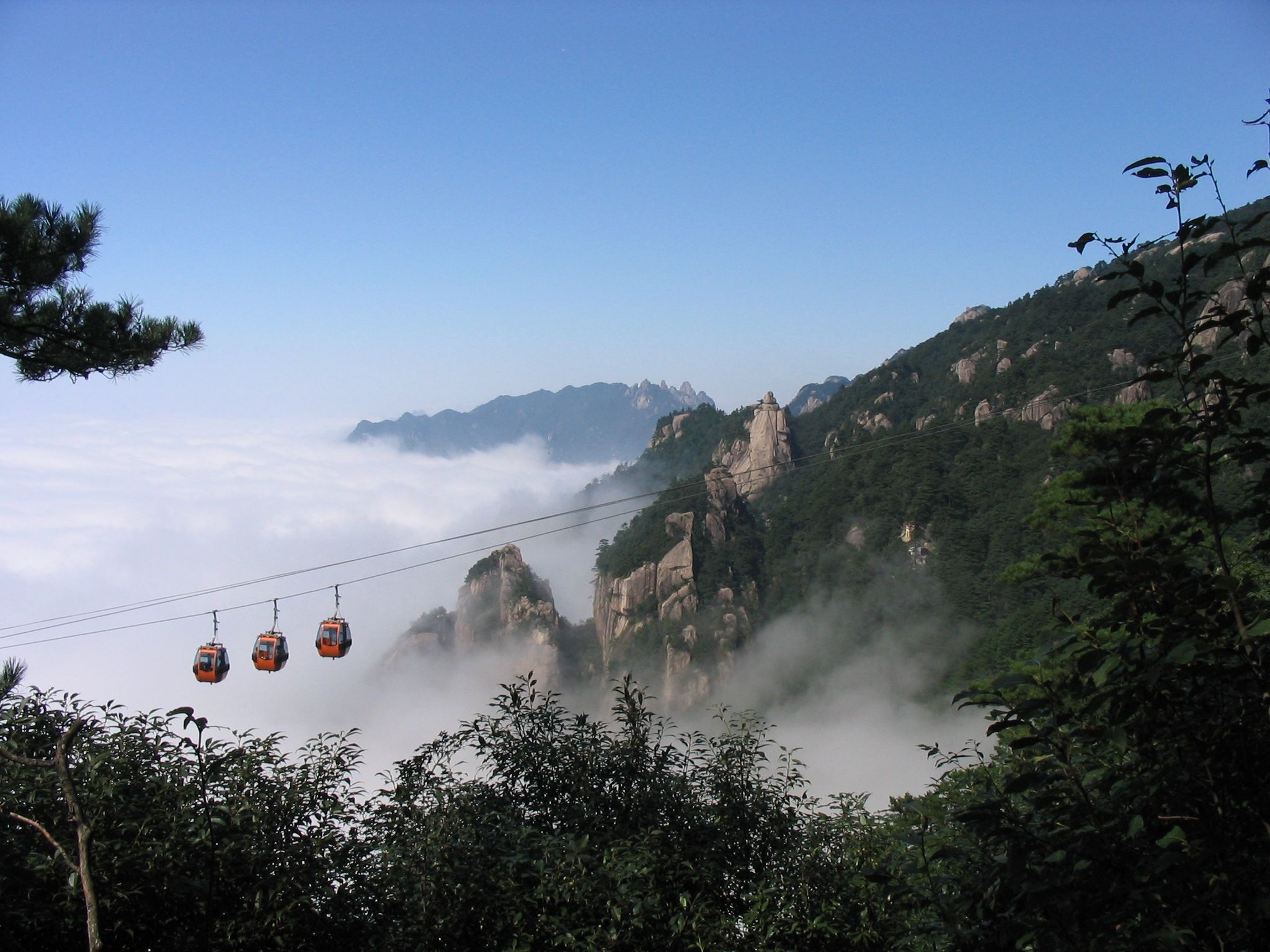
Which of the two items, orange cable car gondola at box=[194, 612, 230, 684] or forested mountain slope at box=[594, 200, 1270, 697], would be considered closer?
orange cable car gondola at box=[194, 612, 230, 684]

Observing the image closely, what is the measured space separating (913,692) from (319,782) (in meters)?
52.1

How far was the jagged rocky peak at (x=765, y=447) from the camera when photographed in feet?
273

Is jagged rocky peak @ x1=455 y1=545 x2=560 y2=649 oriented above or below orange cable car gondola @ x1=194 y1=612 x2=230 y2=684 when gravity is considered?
below

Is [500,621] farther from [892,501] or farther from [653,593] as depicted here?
[892,501]

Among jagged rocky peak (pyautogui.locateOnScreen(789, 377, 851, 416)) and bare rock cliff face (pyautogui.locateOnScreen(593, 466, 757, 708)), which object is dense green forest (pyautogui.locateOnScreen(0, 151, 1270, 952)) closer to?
bare rock cliff face (pyautogui.locateOnScreen(593, 466, 757, 708))

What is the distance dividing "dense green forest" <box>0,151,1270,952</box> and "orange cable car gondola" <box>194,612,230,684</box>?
434 inches

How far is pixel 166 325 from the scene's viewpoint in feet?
32.1

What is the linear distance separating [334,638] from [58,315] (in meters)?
8.99

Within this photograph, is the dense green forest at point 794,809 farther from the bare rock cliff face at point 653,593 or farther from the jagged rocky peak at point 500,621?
the jagged rocky peak at point 500,621

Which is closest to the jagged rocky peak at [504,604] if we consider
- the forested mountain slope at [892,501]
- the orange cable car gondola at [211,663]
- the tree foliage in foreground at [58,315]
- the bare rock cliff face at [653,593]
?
the forested mountain slope at [892,501]

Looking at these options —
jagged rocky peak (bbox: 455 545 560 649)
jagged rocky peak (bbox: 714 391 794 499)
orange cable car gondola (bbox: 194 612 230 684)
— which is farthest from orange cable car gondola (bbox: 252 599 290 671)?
jagged rocky peak (bbox: 714 391 794 499)

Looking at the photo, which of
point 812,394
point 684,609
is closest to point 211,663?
point 684,609

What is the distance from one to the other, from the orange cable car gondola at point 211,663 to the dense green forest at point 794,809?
11012 mm

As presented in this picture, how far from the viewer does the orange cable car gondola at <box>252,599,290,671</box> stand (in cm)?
1623
